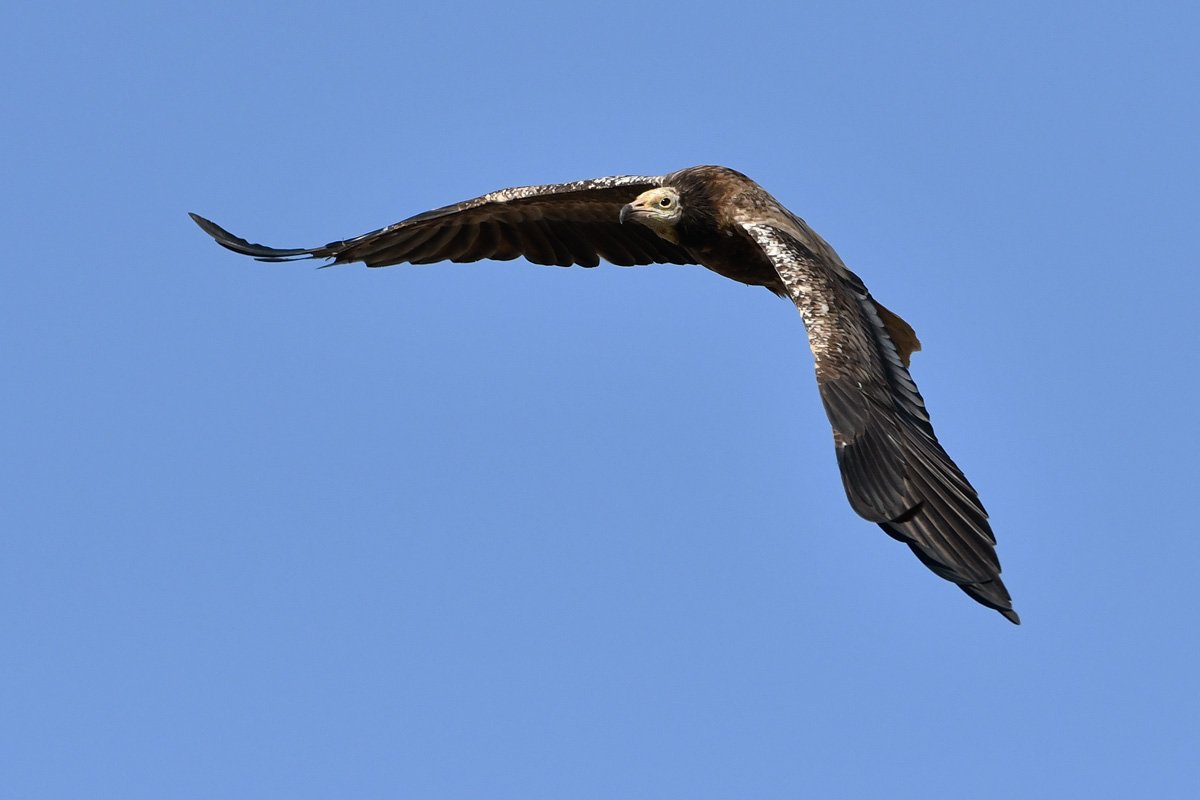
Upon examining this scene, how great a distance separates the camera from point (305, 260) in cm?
1447

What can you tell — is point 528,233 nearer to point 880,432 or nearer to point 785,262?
point 785,262

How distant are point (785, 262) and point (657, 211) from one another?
1.93 metres

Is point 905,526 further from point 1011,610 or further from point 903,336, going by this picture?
point 903,336

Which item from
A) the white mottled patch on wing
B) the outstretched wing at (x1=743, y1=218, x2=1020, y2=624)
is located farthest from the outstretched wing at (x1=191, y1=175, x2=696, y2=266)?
the outstretched wing at (x1=743, y1=218, x2=1020, y2=624)

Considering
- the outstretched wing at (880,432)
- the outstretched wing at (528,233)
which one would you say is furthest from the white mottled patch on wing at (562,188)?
the outstretched wing at (880,432)

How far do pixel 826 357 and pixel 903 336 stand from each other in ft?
6.69

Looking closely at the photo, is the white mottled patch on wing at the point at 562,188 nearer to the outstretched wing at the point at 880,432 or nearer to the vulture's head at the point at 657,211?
the vulture's head at the point at 657,211

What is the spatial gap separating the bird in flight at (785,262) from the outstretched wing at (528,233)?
0.01m

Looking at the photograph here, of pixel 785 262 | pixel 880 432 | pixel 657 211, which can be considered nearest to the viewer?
pixel 880 432

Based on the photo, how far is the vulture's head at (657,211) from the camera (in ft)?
45.4

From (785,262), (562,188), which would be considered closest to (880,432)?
(785,262)

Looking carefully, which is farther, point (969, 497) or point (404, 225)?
point (404, 225)

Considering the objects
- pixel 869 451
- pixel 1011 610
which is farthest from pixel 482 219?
pixel 1011 610

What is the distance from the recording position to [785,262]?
40.1 feet
